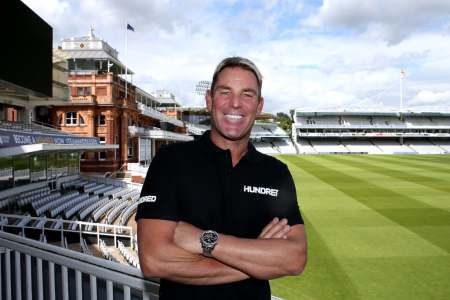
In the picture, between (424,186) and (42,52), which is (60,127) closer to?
(42,52)

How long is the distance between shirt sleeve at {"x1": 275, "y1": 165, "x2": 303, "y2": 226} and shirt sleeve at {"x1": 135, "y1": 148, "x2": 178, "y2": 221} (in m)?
0.67

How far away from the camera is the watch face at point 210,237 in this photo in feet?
6.84

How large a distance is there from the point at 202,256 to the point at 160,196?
43 centimetres

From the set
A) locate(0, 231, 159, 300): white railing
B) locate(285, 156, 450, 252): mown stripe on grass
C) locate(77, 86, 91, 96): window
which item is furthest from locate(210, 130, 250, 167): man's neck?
locate(77, 86, 91, 96): window

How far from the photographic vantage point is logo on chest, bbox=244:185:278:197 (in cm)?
229

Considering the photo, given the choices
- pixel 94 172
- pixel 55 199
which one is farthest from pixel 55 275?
pixel 94 172

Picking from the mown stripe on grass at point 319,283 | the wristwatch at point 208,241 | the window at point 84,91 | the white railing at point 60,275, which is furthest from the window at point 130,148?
the wristwatch at point 208,241

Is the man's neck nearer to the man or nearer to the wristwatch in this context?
the man

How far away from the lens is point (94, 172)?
3284cm

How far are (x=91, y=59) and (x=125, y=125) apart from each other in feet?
22.6

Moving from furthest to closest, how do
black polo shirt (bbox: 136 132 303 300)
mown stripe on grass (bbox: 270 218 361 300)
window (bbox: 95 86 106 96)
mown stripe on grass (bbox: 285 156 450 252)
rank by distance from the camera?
window (bbox: 95 86 106 96)
mown stripe on grass (bbox: 285 156 450 252)
mown stripe on grass (bbox: 270 218 361 300)
black polo shirt (bbox: 136 132 303 300)

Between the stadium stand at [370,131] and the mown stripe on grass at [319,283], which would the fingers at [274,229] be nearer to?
the mown stripe on grass at [319,283]

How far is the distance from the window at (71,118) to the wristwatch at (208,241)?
33.5 metres

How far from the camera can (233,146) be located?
96.0 inches
